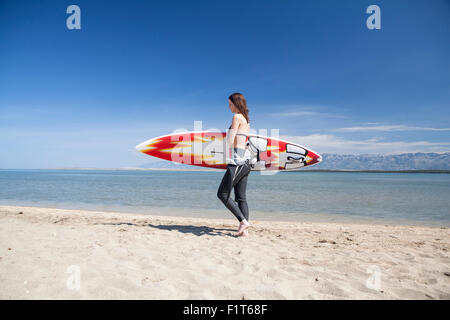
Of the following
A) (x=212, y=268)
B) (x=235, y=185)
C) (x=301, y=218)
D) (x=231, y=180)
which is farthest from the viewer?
(x=301, y=218)

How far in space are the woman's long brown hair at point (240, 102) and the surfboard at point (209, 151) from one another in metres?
2.10

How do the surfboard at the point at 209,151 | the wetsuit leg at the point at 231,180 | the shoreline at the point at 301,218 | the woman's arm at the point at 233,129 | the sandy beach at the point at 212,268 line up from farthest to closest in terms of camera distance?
the shoreline at the point at 301,218
the surfboard at the point at 209,151
the wetsuit leg at the point at 231,180
the woman's arm at the point at 233,129
the sandy beach at the point at 212,268

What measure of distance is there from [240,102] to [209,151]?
2.34 metres

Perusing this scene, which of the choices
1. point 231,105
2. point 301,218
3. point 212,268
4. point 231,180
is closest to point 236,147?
point 231,180

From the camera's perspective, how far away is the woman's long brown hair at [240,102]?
3861 mm

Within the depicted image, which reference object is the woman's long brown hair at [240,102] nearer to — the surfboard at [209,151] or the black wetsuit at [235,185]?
the black wetsuit at [235,185]

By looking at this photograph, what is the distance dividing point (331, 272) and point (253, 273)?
0.79 m

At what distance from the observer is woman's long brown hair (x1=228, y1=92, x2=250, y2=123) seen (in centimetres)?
386

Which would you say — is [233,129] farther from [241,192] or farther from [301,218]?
[301,218]

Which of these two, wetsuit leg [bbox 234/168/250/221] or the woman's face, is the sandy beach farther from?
the woman's face

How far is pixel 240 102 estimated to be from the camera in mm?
3867

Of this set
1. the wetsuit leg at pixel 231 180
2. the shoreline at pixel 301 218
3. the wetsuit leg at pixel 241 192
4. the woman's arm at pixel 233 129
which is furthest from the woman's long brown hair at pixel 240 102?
the shoreline at pixel 301 218
